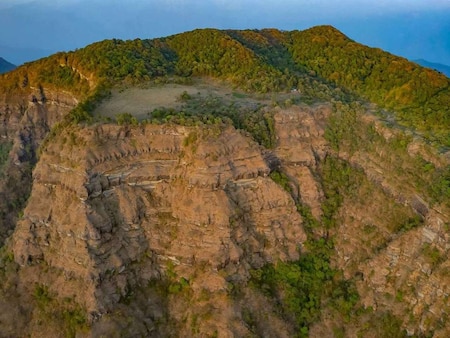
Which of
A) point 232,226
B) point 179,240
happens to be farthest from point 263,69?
point 179,240

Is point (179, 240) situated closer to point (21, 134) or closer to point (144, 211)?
point (144, 211)

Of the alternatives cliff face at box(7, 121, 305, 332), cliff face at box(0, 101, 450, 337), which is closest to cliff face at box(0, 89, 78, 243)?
cliff face at box(0, 101, 450, 337)

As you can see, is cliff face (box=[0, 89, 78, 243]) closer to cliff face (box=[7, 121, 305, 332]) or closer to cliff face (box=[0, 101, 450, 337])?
cliff face (box=[0, 101, 450, 337])

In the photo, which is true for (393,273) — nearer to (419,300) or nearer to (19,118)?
(419,300)

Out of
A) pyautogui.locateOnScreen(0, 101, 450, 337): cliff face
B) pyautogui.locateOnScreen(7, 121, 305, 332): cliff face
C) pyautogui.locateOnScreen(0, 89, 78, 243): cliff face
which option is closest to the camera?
pyautogui.locateOnScreen(0, 101, 450, 337): cliff face

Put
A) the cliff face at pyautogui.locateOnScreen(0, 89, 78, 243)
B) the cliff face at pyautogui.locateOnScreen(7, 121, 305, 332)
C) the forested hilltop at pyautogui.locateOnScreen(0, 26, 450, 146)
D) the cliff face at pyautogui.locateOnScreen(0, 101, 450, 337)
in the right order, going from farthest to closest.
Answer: the cliff face at pyautogui.locateOnScreen(0, 89, 78, 243) < the forested hilltop at pyautogui.locateOnScreen(0, 26, 450, 146) < the cliff face at pyautogui.locateOnScreen(7, 121, 305, 332) < the cliff face at pyautogui.locateOnScreen(0, 101, 450, 337)
